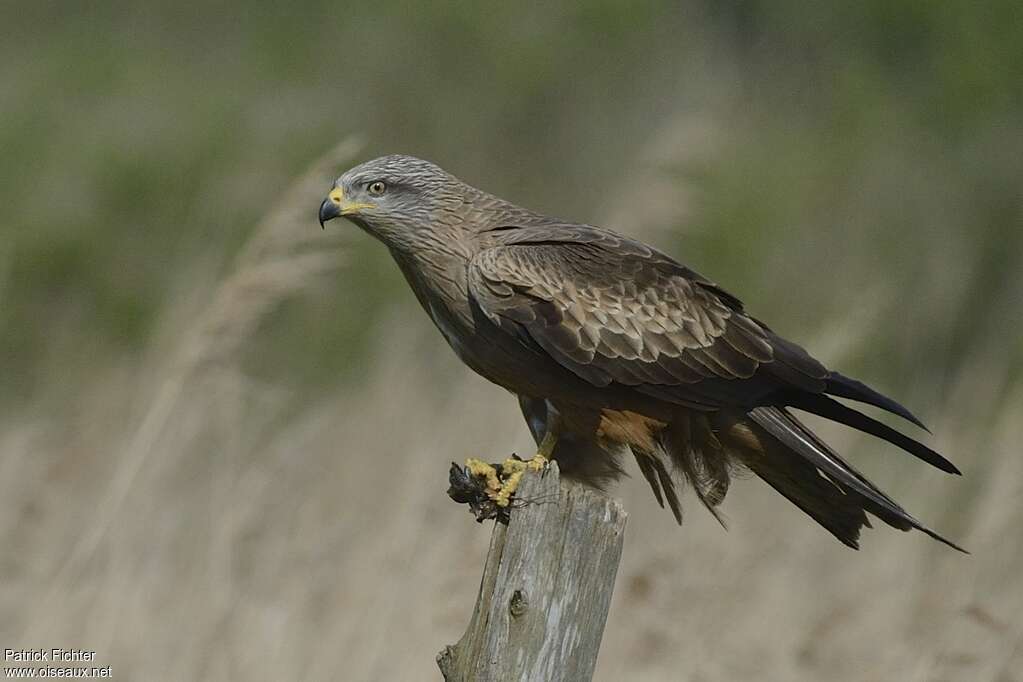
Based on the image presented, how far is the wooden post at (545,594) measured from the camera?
3.48 metres

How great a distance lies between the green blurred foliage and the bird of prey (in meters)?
4.37

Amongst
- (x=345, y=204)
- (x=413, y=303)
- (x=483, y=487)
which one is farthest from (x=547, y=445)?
(x=413, y=303)

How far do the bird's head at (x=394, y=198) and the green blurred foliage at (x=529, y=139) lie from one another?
3890 mm

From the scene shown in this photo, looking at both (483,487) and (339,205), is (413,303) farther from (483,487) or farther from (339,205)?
(483,487)

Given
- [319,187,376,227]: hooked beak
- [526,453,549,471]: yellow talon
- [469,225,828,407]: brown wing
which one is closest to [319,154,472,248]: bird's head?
[319,187,376,227]: hooked beak

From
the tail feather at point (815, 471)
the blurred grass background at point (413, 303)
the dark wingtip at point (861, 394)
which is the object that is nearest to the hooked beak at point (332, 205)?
the blurred grass background at point (413, 303)

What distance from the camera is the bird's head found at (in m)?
5.04

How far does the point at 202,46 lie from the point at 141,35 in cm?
72

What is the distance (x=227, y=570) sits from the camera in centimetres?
562

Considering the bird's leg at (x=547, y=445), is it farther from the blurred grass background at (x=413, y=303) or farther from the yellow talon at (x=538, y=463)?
the blurred grass background at (x=413, y=303)

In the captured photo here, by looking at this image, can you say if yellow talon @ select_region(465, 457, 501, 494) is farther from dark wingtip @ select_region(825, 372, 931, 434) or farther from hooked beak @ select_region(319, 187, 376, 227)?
hooked beak @ select_region(319, 187, 376, 227)

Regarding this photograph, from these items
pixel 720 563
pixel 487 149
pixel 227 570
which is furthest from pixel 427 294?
pixel 487 149

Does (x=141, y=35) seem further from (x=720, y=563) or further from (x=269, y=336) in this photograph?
(x=720, y=563)

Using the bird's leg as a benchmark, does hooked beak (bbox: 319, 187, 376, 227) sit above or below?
above
